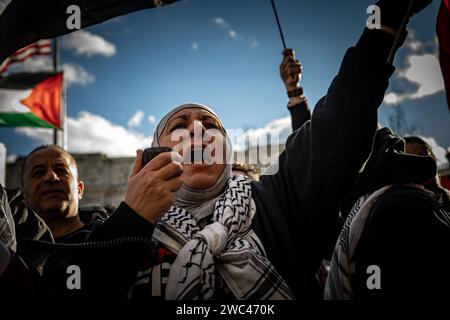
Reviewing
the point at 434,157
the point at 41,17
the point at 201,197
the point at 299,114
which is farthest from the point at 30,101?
the point at 434,157

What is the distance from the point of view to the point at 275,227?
143cm

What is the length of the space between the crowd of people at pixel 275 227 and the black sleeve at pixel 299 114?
1.09 meters

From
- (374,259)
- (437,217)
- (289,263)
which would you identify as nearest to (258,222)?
(289,263)

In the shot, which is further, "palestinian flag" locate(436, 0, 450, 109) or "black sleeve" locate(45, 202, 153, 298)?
"palestinian flag" locate(436, 0, 450, 109)

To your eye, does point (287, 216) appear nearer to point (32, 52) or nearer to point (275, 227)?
point (275, 227)

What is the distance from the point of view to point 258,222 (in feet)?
4.81

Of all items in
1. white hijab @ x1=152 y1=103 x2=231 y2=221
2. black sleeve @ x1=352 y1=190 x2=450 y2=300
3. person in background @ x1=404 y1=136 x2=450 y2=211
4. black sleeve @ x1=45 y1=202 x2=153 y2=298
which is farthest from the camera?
person in background @ x1=404 y1=136 x2=450 y2=211

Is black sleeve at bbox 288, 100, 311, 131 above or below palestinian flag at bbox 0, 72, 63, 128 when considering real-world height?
below

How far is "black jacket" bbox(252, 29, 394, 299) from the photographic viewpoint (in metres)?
1.33

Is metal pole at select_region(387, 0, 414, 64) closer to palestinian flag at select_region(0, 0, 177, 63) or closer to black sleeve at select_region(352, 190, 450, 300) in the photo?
black sleeve at select_region(352, 190, 450, 300)

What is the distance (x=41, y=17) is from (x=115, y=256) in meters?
1.60

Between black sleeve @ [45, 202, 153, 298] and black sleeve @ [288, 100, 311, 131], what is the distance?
1.89m

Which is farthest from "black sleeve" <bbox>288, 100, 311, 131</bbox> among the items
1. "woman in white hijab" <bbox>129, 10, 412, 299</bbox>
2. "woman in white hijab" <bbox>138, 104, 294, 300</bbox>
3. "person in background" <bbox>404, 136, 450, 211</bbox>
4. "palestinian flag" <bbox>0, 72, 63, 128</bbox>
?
"palestinian flag" <bbox>0, 72, 63, 128</bbox>

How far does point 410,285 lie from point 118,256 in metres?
1.12
